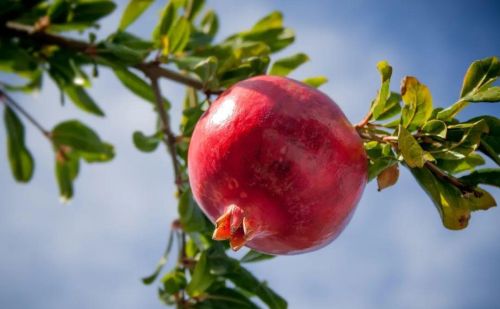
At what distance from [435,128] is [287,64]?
864 millimetres

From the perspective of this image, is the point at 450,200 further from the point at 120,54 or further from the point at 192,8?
the point at 192,8

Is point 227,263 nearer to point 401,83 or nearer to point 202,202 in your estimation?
point 202,202

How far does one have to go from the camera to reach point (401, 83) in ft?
3.35

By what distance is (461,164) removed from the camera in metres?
1.21

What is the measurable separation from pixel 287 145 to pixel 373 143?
1.05 ft

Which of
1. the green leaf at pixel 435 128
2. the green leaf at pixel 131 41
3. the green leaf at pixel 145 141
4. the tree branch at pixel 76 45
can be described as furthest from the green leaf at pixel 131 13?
the green leaf at pixel 435 128

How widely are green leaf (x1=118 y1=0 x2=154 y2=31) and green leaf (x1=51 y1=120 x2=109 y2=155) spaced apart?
22.9 inches

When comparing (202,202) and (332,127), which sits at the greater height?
(332,127)

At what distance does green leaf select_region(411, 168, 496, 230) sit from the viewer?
3.36ft

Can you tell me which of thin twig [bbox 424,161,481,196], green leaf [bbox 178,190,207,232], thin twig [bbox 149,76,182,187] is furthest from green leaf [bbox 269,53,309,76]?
thin twig [bbox 424,161,481,196]

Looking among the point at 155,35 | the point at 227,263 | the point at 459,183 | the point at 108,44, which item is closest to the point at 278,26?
the point at 155,35

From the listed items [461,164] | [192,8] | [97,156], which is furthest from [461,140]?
[97,156]

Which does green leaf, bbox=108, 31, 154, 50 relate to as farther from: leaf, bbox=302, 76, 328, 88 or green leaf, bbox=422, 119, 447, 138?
green leaf, bbox=422, 119, 447, 138

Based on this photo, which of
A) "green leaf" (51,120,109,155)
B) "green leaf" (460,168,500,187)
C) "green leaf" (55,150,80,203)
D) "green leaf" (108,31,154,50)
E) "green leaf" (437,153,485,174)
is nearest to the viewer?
"green leaf" (460,168,500,187)
